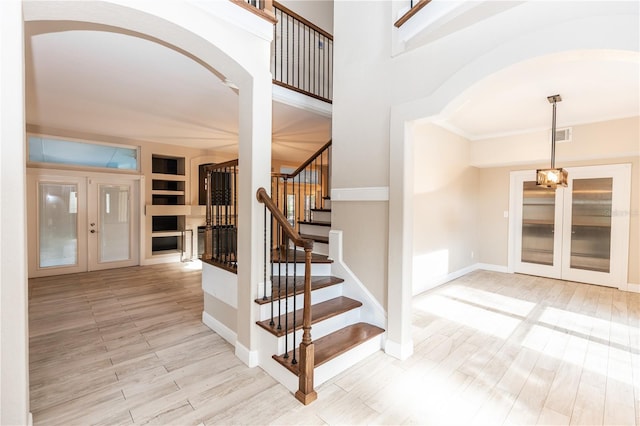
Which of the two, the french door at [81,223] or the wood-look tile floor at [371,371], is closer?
the wood-look tile floor at [371,371]

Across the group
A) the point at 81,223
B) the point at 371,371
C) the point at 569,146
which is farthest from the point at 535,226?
the point at 81,223

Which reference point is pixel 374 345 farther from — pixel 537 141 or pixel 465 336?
pixel 537 141

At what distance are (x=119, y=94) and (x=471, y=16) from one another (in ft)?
14.1

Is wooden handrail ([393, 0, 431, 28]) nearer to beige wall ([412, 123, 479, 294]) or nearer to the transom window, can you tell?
beige wall ([412, 123, 479, 294])

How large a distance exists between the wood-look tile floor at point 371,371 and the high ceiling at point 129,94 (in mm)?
2942

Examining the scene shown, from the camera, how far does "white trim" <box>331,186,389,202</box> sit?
2.83 m

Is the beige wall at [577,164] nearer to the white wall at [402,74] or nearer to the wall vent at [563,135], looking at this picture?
the wall vent at [563,135]

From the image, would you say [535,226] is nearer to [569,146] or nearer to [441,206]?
[569,146]

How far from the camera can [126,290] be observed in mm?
4676

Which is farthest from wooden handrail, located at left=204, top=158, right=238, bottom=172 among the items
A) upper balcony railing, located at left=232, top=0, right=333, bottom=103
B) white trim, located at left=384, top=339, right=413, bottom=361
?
white trim, located at left=384, top=339, right=413, bottom=361

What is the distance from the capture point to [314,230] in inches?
165

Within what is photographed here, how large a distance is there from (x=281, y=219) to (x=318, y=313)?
3.48ft

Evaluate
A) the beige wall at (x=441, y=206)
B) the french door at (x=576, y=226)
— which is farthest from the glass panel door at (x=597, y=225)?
the beige wall at (x=441, y=206)

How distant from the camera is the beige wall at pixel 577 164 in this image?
4492 millimetres
